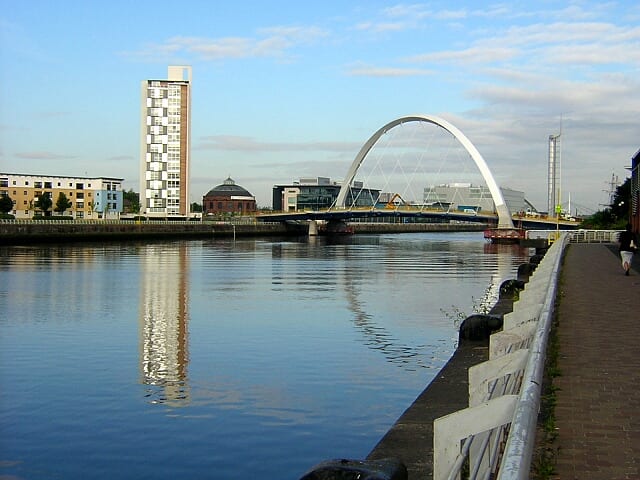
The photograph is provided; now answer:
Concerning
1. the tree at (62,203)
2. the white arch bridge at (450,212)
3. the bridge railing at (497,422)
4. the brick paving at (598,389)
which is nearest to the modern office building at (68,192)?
the tree at (62,203)

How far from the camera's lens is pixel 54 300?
28062 millimetres

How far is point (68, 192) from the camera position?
500 feet

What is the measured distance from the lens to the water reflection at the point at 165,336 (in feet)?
46.0

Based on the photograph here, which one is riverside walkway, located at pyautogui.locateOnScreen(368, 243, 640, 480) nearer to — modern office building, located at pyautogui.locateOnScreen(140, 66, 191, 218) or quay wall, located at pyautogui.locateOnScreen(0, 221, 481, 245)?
quay wall, located at pyautogui.locateOnScreen(0, 221, 481, 245)

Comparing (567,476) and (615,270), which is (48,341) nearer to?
(567,476)

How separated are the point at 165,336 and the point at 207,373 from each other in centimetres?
523

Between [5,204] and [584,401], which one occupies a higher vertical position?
[5,204]

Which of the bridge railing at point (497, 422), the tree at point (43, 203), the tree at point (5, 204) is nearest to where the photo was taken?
the bridge railing at point (497, 422)

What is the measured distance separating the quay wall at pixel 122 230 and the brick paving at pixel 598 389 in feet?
235

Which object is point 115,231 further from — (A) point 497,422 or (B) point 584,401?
(A) point 497,422

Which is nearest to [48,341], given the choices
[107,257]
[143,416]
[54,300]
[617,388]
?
[143,416]

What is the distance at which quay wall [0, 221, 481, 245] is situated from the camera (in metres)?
79.8

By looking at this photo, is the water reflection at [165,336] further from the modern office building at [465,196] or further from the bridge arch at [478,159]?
the modern office building at [465,196]

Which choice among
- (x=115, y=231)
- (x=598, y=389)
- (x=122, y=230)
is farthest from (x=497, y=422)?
(x=122, y=230)
